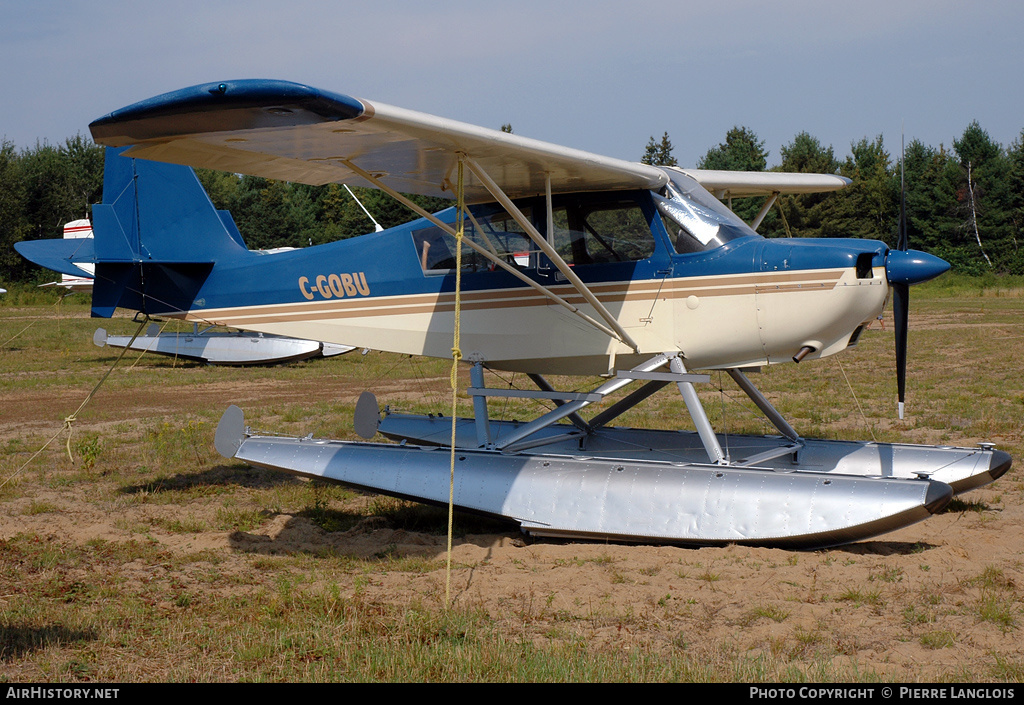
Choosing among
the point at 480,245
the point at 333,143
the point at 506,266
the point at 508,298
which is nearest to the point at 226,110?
the point at 333,143

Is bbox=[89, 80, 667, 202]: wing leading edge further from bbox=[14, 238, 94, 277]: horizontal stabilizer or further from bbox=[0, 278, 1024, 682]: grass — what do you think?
bbox=[0, 278, 1024, 682]: grass

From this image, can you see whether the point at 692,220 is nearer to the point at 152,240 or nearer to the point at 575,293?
the point at 575,293

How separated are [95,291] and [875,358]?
16737 mm

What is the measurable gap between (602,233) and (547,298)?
0.78m

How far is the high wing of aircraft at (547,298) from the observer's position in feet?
19.8

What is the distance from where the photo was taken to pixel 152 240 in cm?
919

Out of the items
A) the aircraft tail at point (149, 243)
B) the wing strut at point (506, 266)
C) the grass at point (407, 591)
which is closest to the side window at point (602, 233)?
the wing strut at point (506, 266)

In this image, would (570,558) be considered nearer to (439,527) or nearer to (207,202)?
(439,527)

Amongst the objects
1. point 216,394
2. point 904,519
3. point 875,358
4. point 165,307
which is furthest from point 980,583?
point 875,358

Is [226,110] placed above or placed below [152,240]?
above

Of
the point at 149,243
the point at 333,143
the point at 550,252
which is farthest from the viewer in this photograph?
the point at 149,243

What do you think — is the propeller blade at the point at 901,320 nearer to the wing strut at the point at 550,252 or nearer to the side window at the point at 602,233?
the side window at the point at 602,233

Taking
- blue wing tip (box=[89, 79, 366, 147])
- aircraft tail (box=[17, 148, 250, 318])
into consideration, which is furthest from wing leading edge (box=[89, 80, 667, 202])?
aircraft tail (box=[17, 148, 250, 318])

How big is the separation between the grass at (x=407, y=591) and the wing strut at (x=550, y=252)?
1.94 metres
